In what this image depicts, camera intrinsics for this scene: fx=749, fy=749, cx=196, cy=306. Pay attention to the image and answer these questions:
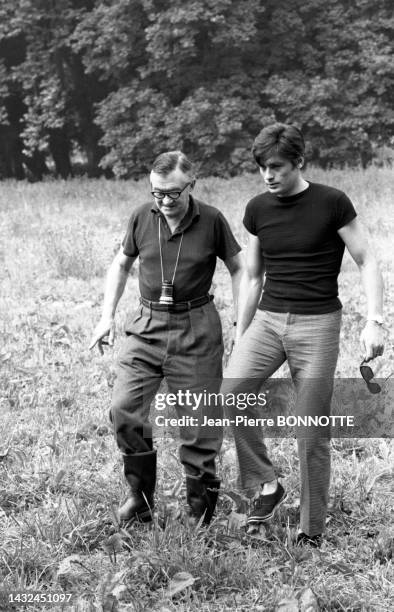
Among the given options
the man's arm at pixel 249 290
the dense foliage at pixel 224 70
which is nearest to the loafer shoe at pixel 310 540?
the man's arm at pixel 249 290

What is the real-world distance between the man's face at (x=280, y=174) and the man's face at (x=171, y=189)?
1.53ft

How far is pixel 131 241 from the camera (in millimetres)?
4270

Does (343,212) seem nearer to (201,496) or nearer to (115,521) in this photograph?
(201,496)

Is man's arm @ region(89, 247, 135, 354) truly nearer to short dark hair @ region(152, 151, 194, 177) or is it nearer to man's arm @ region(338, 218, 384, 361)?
short dark hair @ region(152, 151, 194, 177)

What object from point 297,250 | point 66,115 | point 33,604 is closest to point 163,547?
point 33,604

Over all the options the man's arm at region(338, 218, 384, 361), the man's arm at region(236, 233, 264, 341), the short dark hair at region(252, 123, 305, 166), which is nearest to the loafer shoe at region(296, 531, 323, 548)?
the man's arm at region(338, 218, 384, 361)

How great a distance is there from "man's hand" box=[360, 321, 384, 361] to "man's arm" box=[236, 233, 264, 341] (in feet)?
2.33

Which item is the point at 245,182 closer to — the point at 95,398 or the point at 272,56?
the point at 272,56

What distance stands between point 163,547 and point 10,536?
862mm

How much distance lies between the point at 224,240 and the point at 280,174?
0.62 meters

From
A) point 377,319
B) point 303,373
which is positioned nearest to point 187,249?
point 303,373

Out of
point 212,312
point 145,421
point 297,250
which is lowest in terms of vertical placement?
point 145,421

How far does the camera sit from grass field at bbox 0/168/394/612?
338 cm

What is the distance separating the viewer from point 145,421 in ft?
13.0
